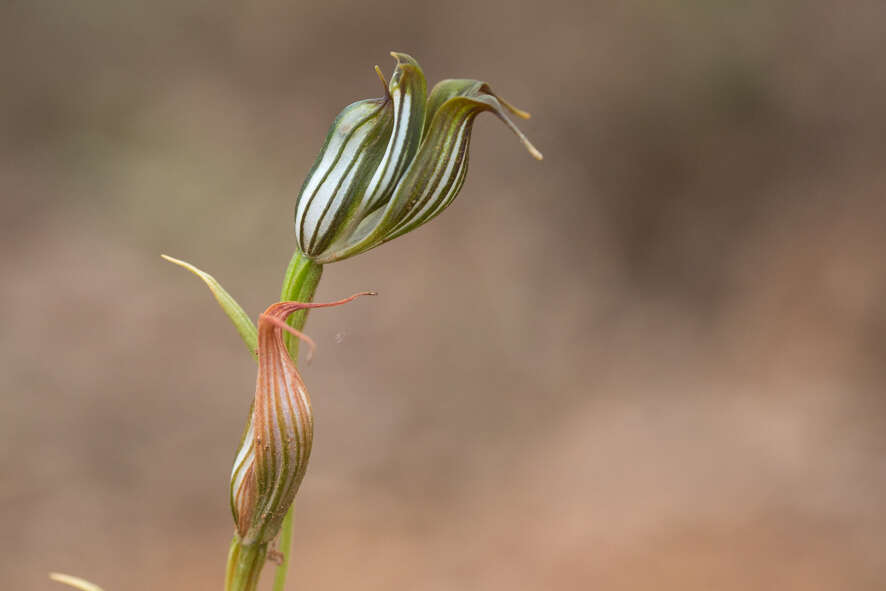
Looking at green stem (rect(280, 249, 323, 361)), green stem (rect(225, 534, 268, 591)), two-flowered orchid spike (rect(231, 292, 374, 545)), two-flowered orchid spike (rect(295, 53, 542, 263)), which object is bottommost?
green stem (rect(225, 534, 268, 591))

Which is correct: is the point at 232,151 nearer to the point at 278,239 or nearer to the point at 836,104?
the point at 278,239

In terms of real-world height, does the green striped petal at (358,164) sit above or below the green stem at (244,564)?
above

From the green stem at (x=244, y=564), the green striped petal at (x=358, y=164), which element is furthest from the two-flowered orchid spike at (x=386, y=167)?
the green stem at (x=244, y=564)

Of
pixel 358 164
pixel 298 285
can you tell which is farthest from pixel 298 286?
pixel 358 164

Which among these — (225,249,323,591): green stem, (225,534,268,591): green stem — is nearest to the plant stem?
(225,249,323,591): green stem

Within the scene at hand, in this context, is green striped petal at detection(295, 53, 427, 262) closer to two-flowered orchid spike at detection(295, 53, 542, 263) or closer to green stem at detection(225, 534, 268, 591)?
two-flowered orchid spike at detection(295, 53, 542, 263)

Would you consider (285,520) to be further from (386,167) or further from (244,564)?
(386,167)

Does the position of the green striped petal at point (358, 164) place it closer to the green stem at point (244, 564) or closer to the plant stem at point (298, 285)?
the plant stem at point (298, 285)
